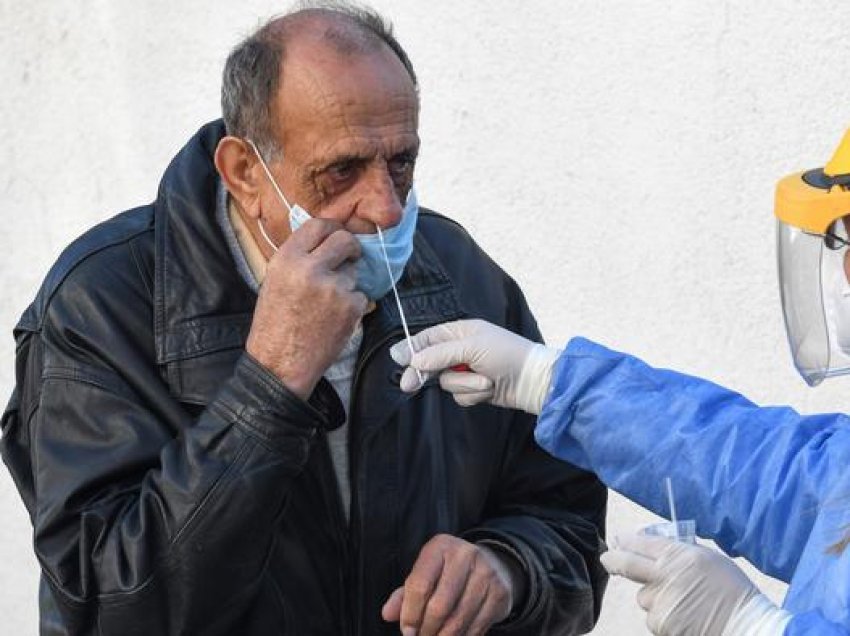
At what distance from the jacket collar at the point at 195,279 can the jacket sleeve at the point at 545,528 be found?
0.36m

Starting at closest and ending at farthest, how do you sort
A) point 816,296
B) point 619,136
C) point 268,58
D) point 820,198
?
1. point 820,198
2. point 816,296
3. point 268,58
4. point 619,136

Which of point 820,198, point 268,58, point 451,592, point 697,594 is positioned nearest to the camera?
point 697,594

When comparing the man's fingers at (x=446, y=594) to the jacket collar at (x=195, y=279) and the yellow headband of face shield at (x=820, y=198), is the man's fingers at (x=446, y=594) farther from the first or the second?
A: the yellow headband of face shield at (x=820, y=198)

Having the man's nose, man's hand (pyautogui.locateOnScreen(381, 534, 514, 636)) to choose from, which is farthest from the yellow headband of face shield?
man's hand (pyautogui.locateOnScreen(381, 534, 514, 636))

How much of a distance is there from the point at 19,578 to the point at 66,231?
1.11 meters

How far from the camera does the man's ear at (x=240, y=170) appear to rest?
9.77ft

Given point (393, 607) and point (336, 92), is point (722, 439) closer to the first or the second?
point (393, 607)

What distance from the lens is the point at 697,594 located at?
8.20 feet

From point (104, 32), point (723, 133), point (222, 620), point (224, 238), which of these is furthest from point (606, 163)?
point (222, 620)

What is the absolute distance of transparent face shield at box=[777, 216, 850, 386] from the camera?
2705 mm

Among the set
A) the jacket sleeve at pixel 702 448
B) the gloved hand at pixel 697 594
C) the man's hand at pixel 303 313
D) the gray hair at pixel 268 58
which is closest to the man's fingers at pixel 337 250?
the man's hand at pixel 303 313

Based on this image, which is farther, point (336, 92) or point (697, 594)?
point (336, 92)

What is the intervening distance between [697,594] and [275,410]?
26.4 inches

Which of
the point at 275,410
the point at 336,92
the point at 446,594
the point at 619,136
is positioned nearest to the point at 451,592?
the point at 446,594
